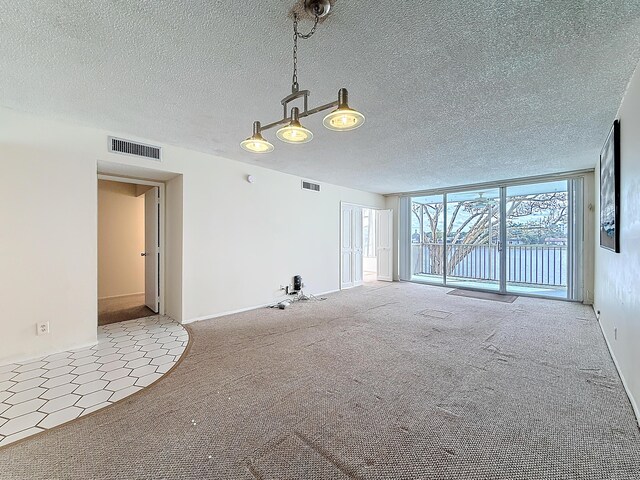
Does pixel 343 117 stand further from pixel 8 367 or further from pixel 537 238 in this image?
pixel 537 238

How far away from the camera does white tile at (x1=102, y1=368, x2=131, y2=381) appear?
244 cm

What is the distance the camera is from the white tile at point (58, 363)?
2.64 m

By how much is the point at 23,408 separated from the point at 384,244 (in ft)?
23.3

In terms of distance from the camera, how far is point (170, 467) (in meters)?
1.47

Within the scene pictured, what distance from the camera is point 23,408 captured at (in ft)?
6.55

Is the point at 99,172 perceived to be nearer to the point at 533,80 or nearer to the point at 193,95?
the point at 193,95

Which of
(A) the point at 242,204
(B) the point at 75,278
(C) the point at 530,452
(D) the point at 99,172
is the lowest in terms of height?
(C) the point at 530,452

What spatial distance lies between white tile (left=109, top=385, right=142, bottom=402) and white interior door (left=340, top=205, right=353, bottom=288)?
4.74 metres

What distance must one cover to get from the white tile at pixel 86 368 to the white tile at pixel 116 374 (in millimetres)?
208

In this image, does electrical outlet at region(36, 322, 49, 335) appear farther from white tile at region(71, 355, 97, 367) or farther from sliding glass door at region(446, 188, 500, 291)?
sliding glass door at region(446, 188, 500, 291)

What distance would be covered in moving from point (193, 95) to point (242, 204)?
2.25m

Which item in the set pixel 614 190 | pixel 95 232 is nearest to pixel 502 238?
pixel 614 190

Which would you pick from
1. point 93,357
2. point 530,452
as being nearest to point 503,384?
point 530,452

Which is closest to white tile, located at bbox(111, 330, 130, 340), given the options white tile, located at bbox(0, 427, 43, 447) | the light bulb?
white tile, located at bbox(0, 427, 43, 447)
